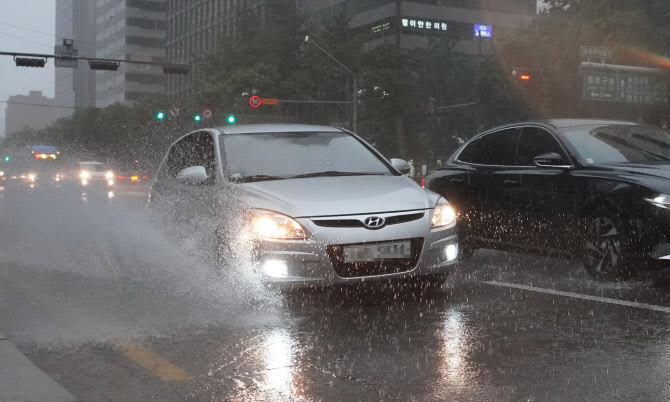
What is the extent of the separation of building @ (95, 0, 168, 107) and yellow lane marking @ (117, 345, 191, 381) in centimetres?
13552

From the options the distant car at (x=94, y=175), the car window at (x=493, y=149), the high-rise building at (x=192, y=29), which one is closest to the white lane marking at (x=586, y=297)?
the car window at (x=493, y=149)

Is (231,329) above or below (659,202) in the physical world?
below

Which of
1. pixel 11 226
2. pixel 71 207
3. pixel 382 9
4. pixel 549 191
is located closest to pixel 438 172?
pixel 549 191

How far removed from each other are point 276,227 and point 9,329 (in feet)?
6.54

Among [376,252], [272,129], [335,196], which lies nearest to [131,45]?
[272,129]

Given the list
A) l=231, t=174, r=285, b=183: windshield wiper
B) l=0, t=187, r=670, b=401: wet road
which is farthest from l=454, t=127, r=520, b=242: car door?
l=231, t=174, r=285, b=183: windshield wiper

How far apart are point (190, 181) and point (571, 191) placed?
11.7ft

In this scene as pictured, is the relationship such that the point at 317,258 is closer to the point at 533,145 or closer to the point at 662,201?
the point at 662,201

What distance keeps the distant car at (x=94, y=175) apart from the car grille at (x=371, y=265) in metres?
30.9

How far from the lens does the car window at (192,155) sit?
8.16 m

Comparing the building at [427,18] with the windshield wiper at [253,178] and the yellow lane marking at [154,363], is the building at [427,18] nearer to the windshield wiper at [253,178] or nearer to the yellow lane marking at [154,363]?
the windshield wiper at [253,178]

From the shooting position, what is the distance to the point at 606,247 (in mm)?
7789

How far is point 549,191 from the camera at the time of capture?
27.8ft

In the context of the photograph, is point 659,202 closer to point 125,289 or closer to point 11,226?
point 125,289
